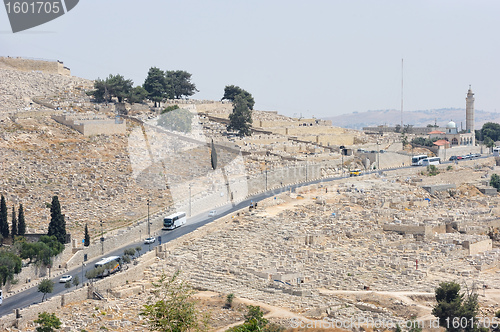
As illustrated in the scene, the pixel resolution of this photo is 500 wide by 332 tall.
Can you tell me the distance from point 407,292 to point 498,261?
10.2 m

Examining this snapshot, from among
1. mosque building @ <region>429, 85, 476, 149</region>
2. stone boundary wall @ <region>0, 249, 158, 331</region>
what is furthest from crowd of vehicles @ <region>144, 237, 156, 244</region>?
mosque building @ <region>429, 85, 476, 149</region>

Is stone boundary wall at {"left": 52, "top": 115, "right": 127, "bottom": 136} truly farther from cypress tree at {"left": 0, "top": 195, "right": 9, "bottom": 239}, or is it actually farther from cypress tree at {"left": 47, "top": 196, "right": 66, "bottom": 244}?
cypress tree at {"left": 47, "top": 196, "right": 66, "bottom": 244}

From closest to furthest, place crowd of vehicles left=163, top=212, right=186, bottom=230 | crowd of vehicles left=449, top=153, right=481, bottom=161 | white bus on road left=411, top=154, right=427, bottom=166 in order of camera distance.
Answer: crowd of vehicles left=163, top=212, right=186, bottom=230 < white bus on road left=411, top=154, right=427, bottom=166 < crowd of vehicles left=449, top=153, right=481, bottom=161

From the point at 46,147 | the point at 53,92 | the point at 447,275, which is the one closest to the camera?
the point at 447,275

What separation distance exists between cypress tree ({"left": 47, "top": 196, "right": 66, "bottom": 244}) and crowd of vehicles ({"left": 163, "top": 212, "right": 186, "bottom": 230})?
617 centimetres

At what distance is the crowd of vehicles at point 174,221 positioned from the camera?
140 ft

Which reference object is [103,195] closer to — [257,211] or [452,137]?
[257,211]

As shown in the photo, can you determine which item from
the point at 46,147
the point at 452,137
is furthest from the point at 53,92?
the point at 452,137

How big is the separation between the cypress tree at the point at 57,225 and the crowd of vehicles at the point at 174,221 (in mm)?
6167

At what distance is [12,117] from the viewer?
187 feet

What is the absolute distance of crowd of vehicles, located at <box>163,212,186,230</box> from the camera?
4256cm

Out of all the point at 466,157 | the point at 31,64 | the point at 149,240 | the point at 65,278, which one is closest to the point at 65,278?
the point at 65,278

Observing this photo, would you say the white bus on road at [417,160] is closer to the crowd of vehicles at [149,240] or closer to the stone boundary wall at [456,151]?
the stone boundary wall at [456,151]

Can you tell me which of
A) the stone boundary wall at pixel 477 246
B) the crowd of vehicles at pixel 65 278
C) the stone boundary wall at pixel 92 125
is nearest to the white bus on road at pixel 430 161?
the stone boundary wall at pixel 477 246
